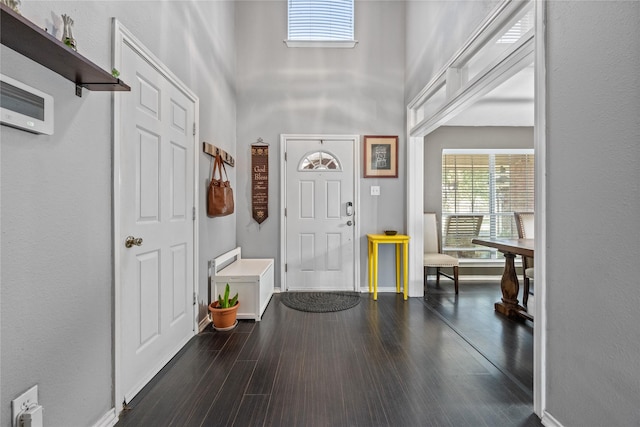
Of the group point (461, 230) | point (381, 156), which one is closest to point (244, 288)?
point (381, 156)

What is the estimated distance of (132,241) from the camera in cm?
165

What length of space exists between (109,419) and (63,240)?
3.09 ft

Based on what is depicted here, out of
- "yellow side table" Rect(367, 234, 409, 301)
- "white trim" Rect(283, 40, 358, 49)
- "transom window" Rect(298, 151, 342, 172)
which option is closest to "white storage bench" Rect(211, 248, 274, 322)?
"yellow side table" Rect(367, 234, 409, 301)

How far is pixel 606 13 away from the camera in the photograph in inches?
45.3

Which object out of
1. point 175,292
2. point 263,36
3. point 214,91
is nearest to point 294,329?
point 175,292

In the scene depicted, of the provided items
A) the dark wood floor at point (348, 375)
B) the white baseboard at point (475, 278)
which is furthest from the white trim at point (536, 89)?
the white baseboard at point (475, 278)

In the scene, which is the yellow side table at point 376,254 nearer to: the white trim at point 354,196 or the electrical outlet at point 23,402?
the white trim at point 354,196

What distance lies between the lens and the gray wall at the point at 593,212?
1063mm

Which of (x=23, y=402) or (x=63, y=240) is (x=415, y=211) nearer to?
(x=63, y=240)

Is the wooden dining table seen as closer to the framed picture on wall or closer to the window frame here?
the framed picture on wall

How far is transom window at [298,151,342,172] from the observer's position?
380cm

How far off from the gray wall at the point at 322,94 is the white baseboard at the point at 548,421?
234 centimetres

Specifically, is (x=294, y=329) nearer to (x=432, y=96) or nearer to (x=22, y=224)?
(x=22, y=224)

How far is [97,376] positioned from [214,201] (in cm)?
159
